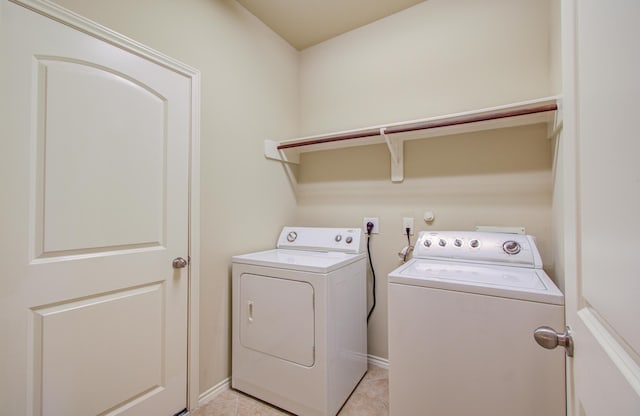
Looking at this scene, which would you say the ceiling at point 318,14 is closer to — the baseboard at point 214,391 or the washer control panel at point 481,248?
the washer control panel at point 481,248

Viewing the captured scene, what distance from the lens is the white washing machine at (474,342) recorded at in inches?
40.3

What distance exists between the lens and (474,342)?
3.68ft

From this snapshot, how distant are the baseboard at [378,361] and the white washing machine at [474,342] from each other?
85cm

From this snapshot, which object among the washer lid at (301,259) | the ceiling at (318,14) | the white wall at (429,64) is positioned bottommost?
the washer lid at (301,259)

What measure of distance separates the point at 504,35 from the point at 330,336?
2.07 meters

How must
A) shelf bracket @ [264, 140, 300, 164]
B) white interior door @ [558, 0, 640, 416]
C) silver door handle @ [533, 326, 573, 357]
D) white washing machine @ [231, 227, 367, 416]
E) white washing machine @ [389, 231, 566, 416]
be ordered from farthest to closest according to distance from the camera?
shelf bracket @ [264, 140, 300, 164]
white washing machine @ [231, 227, 367, 416]
white washing machine @ [389, 231, 566, 416]
silver door handle @ [533, 326, 573, 357]
white interior door @ [558, 0, 640, 416]

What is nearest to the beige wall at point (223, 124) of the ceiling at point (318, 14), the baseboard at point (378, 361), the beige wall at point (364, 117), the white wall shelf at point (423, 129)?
the beige wall at point (364, 117)

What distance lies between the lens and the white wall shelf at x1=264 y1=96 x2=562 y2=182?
145cm

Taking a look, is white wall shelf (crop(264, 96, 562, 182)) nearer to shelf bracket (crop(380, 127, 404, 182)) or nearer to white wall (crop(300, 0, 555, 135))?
shelf bracket (crop(380, 127, 404, 182))

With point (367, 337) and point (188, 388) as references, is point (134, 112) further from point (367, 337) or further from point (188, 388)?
point (367, 337)

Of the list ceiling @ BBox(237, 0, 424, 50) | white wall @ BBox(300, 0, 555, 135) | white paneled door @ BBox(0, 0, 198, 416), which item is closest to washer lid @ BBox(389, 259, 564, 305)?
white wall @ BBox(300, 0, 555, 135)

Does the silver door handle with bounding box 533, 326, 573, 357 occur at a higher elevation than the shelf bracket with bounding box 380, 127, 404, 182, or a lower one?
lower

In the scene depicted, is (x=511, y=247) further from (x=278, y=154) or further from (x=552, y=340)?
(x=278, y=154)

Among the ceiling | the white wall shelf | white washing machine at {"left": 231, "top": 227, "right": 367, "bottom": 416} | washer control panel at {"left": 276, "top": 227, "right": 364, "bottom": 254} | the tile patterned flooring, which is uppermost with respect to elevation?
the ceiling
